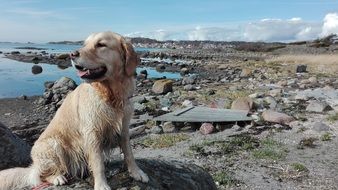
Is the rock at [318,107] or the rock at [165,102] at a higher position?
the rock at [318,107]

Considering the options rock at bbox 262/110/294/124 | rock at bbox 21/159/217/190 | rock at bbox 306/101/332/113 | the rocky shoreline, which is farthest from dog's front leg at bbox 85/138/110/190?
rock at bbox 306/101/332/113

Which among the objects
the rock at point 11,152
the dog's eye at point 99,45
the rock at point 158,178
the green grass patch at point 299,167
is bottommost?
the green grass patch at point 299,167

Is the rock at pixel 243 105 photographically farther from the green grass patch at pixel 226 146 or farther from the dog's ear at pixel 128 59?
the dog's ear at pixel 128 59

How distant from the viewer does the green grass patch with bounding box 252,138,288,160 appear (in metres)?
11.2

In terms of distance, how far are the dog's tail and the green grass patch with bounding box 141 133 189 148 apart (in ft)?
24.6

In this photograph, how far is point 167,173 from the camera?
625cm

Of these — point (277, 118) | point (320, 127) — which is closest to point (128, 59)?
point (320, 127)

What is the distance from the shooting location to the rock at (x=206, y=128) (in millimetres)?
14289

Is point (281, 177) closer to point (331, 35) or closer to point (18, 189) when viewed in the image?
point (18, 189)

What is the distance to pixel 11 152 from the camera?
9.66 m

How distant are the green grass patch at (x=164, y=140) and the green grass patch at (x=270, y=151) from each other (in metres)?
2.52

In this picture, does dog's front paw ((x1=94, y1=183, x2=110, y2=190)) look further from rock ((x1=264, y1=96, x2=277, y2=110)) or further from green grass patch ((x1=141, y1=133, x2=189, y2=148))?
rock ((x1=264, y1=96, x2=277, y2=110))

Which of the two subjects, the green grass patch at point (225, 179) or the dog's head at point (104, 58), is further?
the green grass patch at point (225, 179)

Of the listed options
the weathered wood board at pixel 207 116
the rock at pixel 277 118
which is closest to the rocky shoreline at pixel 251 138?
the rock at pixel 277 118
